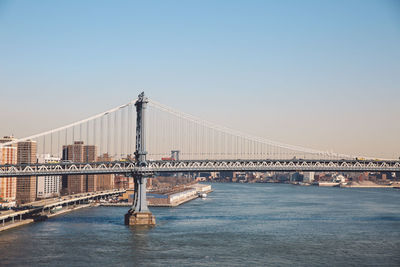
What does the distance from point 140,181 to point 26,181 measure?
55196mm

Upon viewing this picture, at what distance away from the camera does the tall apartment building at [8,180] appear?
307ft

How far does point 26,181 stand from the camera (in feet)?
331

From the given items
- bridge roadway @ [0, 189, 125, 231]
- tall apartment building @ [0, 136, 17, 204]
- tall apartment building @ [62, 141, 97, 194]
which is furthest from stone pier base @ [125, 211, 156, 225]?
tall apartment building @ [62, 141, 97, 194]

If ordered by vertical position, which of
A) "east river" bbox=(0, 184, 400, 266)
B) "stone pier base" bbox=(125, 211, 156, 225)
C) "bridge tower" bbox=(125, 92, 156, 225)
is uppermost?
"bridge tower" bbox=(125, 92, 156, 225)

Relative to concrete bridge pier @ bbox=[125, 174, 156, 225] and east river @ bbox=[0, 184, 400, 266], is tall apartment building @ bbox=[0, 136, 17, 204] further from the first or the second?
concrete bridge pier @ bbox=[125, 174, 156, 225]

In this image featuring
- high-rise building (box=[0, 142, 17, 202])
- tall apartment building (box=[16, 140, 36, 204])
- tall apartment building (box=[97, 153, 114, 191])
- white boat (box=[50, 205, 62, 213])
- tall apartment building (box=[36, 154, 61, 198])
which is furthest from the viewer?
tall apartment building (box=[97, 153, 114, 191])

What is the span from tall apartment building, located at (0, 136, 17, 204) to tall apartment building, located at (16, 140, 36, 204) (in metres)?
1.29

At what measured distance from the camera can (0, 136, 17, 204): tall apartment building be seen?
93.6 m

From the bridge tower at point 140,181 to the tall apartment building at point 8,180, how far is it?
46.0 m

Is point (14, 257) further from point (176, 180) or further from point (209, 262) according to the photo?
point (176, 180)

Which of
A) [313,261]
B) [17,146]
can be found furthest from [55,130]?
[17,146]

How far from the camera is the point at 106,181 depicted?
13012 centimetres

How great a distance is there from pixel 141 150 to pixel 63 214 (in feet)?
67.3

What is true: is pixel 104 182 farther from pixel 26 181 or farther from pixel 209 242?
pixel 209 242
